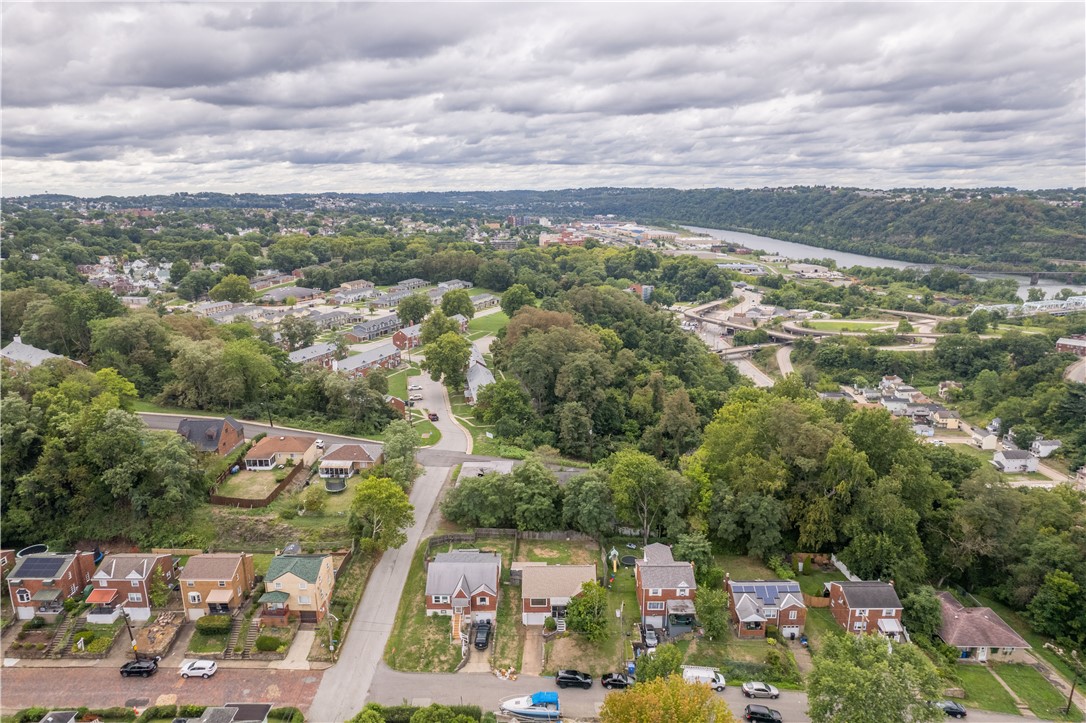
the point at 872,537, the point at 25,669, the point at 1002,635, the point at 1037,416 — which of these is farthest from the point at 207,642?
the point at 1037,416

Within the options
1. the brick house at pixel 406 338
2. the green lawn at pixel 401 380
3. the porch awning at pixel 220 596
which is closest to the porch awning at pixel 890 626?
the porch awning at pixel 220 596

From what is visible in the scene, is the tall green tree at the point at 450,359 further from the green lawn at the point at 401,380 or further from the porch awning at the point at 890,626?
the porch awning at the point at 890,626

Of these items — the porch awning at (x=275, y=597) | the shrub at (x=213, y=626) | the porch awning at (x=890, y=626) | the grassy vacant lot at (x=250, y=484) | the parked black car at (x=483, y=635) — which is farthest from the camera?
the grassy vacant lot at (x=250, y=484)

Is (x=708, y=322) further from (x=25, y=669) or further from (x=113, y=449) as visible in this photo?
(x=25, y=669)

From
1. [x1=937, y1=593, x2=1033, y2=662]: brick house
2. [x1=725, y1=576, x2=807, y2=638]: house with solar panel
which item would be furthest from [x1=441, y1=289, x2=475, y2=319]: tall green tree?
[x1=937, y1=593, x2=1033, y2=662]: brick house

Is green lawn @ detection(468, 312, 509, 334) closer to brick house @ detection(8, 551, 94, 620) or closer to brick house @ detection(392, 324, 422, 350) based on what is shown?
brick house @ detection(392, 324, 422, 350)

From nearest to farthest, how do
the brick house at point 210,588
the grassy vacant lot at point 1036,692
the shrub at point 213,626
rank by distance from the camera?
the grassy vacant lot at point 1036,692 < the shrub at point 213,626 < the brick house at point 210,588

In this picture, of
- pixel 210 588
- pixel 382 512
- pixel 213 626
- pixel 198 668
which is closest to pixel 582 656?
pixel 382 512
